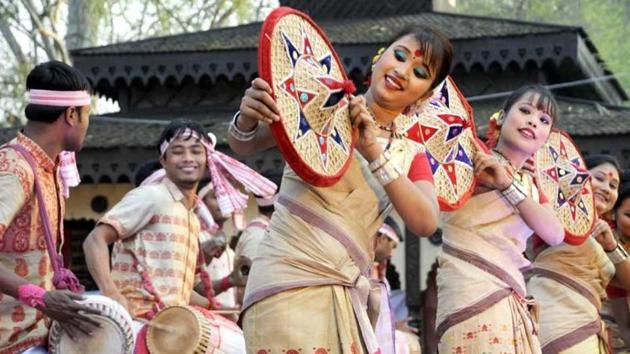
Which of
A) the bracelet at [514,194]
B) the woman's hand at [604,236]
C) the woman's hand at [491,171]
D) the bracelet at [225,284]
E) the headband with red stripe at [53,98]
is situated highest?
the headband with red stripe at [53,98]

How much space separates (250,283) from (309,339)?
322mm

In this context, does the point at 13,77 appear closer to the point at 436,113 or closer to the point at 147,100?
the point at 147,100

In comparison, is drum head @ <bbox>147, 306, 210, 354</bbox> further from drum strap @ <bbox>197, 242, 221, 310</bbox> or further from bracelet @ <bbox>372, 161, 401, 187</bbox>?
bracelet @ <bbox>372, 161, 401, 187</bbox>

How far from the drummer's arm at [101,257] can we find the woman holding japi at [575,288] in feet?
8.25

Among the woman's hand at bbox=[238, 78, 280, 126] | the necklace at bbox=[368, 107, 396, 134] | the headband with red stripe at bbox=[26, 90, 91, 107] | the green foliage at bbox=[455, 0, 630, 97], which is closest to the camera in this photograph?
the woman's hand at bbox=[238, 78, 280, 126]

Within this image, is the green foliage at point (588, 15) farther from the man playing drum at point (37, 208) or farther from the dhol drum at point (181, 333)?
the man playing drum at point (37, 208)

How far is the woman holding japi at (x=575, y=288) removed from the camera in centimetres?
924

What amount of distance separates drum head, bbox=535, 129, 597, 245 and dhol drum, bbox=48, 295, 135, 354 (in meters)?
2.71

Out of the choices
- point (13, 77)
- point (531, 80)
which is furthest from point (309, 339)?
point (13, 77)

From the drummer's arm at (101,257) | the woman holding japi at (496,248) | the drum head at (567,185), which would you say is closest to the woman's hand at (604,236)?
the drum head at (567,185)

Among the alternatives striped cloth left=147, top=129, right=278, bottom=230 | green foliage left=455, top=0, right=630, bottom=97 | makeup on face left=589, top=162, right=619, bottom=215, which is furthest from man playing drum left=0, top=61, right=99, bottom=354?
green foliage left=455, top=0, right=630, bottom=97

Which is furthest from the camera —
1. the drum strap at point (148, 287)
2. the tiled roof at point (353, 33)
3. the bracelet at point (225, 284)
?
the tiled roof at point (353, 33)

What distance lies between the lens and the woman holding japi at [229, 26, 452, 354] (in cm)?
598

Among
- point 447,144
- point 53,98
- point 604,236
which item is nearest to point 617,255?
point 604,236
